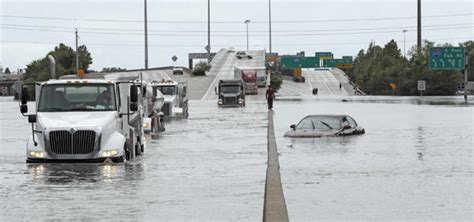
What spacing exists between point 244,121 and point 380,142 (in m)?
16.9

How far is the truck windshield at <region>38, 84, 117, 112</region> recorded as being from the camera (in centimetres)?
2212

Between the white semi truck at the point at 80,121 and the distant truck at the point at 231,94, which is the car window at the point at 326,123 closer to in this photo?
the white semi truck at the point at 80,121

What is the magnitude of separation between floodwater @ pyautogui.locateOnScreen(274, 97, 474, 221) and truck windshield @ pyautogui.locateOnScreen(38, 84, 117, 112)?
4.62 m

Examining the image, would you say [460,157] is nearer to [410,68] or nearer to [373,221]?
[373,221]

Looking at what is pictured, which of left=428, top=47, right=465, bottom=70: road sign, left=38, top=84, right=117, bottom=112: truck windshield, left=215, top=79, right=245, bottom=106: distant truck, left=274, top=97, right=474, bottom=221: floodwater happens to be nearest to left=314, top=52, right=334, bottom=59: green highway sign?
left=428, top=47, right=465, bottom=70: road sign

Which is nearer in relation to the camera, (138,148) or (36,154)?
(36,154)

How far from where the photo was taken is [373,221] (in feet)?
40.3

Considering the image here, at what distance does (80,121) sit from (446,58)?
79201 millimetres

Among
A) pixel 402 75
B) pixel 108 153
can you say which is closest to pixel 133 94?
pixel 108 153

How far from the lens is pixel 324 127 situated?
34156 millimetres

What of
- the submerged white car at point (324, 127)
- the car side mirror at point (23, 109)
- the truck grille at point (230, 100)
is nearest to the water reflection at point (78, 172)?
the car side mirror at point (23, 109)

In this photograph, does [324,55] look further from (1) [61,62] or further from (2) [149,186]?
(2) [149,186]

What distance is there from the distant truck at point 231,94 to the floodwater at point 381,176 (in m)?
35.3

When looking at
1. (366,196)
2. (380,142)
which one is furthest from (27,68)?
(366,196)
